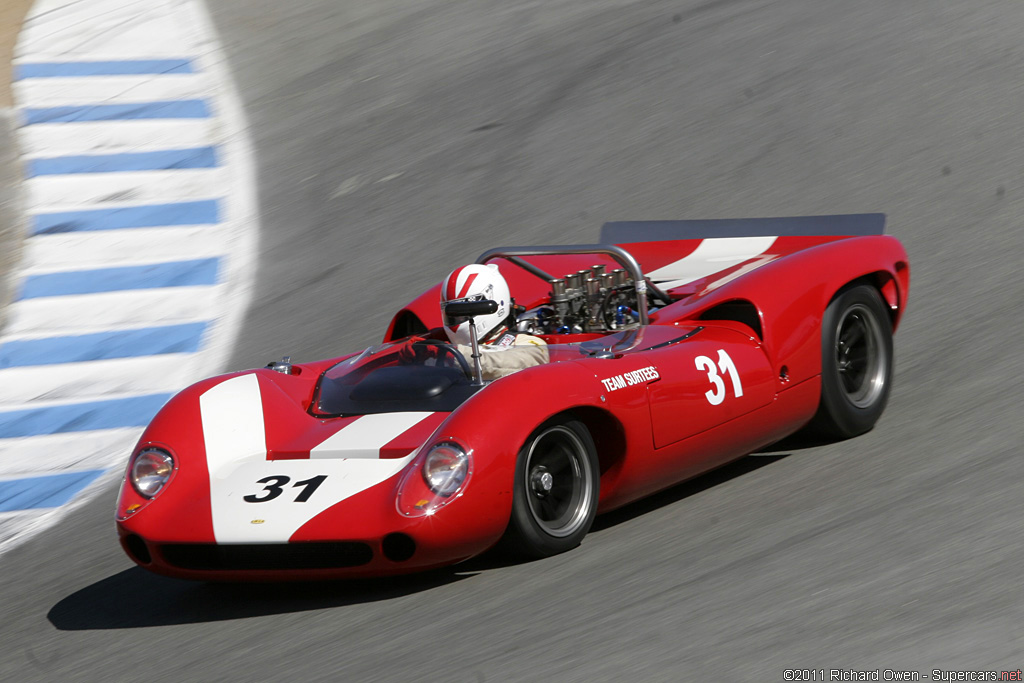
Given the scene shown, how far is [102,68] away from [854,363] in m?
9.28

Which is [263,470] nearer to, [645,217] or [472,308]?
[472,308]

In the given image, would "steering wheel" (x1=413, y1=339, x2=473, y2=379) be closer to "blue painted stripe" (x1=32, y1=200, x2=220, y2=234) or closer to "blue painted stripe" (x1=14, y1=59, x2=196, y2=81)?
"blue painted stripe" (x1=32, y1=200, x2=220, y2=234)

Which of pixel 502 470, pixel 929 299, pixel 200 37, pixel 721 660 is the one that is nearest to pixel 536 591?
pixel 502 470

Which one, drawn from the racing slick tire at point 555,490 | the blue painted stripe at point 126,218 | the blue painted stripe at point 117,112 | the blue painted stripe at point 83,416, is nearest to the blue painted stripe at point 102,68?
the blue painted stripe at point 117,112

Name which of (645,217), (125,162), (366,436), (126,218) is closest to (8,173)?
(125,162)

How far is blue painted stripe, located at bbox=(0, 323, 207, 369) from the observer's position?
319 inches

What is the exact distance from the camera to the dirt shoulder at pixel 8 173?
942 cm

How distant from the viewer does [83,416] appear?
24.1ft

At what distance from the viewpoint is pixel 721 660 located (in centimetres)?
341

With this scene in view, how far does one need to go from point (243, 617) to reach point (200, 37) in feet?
33.4

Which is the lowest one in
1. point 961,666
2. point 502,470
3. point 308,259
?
point 961,666

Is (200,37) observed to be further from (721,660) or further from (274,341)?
(721,660)

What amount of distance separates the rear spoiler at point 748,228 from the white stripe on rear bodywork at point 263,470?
244 centimetres

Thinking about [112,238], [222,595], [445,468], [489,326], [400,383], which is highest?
[112,238]
